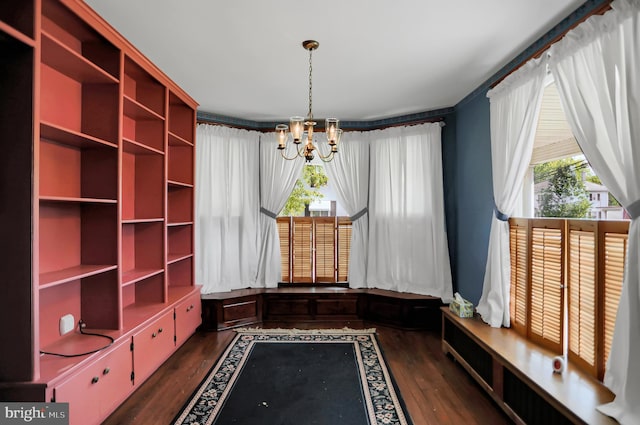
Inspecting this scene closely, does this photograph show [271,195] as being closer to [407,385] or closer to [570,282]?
[407,385]

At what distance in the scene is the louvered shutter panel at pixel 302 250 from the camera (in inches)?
192

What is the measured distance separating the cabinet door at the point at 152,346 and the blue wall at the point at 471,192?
310 cm

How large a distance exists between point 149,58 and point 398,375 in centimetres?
352

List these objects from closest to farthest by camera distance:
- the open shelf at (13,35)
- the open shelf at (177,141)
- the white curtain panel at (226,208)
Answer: the open shelf at (13,35) < the open shelf at (177,141) < the white curtain panel at (226,208)

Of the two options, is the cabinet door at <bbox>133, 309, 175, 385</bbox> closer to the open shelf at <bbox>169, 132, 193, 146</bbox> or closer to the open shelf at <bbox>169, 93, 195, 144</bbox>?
the open shelf at <bbox>169, 132, 193, 146</bbox>

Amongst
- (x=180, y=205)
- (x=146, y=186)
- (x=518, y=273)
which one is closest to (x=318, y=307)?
(x=180, y=205)

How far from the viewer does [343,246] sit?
489 centimetres

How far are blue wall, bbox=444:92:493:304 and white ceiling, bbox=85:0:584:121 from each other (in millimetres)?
346

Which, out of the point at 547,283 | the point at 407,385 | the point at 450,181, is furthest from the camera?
the point at 450,181

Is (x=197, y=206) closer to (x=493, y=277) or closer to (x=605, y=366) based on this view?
(x=493, y=277)

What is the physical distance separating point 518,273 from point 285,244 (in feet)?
9.65

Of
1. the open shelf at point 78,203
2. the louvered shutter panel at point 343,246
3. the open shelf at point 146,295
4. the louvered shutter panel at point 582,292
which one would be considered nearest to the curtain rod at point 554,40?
the louvered shutter panel at point 582,292

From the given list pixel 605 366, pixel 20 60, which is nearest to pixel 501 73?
pixel 605 366

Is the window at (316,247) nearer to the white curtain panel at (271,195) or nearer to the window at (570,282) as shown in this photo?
the white curtain panel at (271,195)
